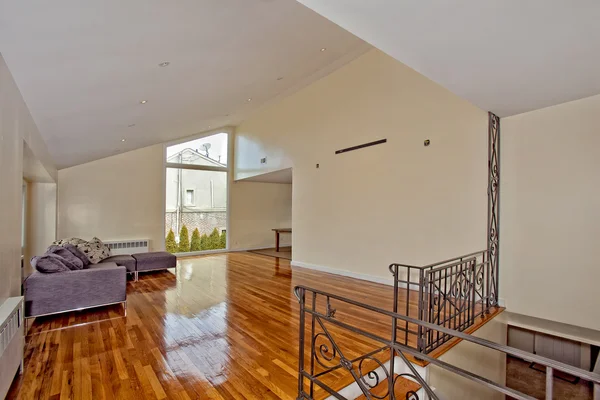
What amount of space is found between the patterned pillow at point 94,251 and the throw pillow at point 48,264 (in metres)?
1.71

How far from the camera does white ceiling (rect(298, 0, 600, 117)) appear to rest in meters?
1.63

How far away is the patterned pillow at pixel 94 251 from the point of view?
5293 millimetres

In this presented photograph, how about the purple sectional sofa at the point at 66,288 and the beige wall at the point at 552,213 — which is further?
the purple sectional sofa at the point at 66,288

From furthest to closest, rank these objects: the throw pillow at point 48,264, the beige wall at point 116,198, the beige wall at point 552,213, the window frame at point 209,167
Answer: the window frame at point 209,167, the beige wall at point 116,198, the throw pillow at point 48,264, the beige wall at point 552,213

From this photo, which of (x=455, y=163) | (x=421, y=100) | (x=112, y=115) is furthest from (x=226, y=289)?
(x=421, y=100)

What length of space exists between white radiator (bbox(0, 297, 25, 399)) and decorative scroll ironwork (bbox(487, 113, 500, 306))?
15.5 feet

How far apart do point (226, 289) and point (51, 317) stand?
7.59ft

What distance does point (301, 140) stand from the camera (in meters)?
7.00

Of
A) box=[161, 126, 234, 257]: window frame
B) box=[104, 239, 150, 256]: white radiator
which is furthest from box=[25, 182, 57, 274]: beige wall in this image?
box=[161, 126, 234, 257]: window frame

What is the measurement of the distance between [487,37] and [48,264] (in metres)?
4.90

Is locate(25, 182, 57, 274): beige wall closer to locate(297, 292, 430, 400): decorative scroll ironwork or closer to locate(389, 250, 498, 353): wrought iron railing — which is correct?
locate(297, 292, 430, 400): decorative scroll ironwork

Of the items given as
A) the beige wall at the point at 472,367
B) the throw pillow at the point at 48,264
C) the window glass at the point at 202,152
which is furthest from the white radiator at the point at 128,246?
the beige wall at the point at 472,367

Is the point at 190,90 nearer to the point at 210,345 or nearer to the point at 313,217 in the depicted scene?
the point at 210,345

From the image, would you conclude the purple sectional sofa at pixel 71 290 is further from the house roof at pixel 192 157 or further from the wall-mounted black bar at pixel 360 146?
the house roof at pixel 192 157
